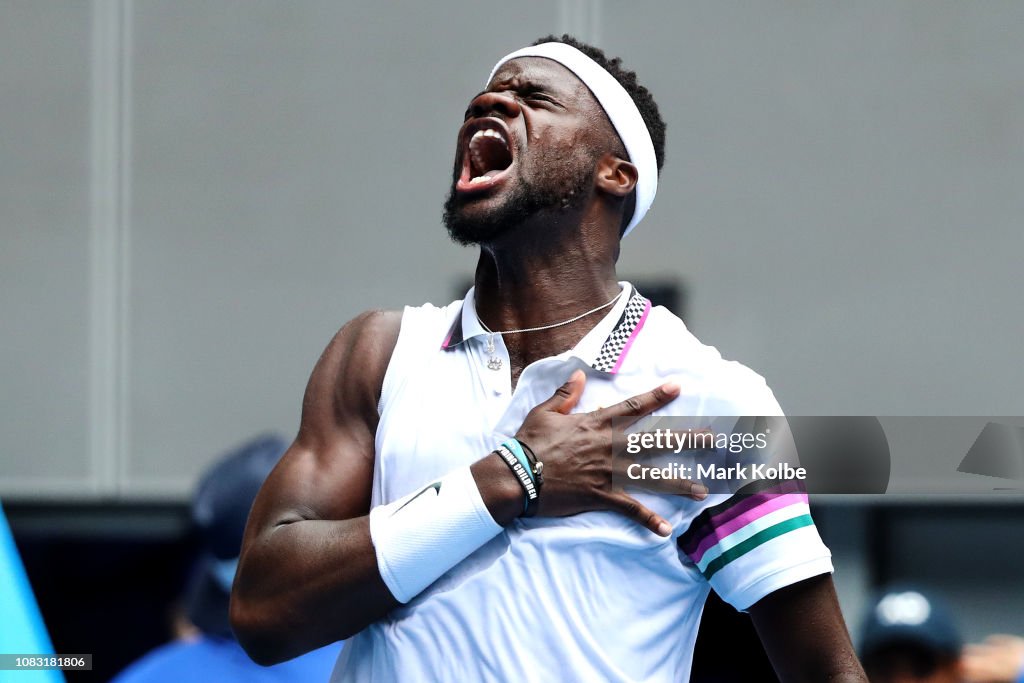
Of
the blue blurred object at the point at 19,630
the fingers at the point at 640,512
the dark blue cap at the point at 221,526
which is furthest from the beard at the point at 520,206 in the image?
the blue blurred object at the point at 19,630

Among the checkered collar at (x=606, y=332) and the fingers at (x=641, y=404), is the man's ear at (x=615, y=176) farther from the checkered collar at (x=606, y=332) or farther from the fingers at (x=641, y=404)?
the fingers at (x=641, y=404)

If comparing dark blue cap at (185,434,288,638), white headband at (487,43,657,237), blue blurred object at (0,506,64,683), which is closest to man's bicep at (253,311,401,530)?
white headband at (487,43,657,237)

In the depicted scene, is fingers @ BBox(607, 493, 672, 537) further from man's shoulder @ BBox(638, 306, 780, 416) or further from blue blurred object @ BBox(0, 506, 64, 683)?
blue blurred object @ BBox(0, 506, 64, 683)

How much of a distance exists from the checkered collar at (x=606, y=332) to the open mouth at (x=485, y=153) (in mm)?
218

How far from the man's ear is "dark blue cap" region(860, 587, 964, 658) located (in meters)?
1.77

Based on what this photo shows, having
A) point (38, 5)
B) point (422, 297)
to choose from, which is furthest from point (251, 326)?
point (38, 5)

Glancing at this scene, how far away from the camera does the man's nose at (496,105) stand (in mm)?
2199

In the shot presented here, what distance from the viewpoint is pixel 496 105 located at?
87.0 inches

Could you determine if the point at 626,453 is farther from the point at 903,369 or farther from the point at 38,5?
the point at 38,5

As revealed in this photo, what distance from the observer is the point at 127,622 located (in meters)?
4.97

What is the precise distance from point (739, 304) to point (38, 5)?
3.42 metres

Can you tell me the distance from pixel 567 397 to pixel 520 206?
0.36 meters

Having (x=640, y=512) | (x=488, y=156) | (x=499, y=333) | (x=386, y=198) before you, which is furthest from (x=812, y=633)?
(x=386, y=198)

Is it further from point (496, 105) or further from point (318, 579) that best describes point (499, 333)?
point (318, 579)
